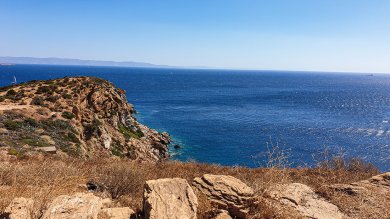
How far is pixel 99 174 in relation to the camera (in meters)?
10.0

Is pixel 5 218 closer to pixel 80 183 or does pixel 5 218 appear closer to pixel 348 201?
pixel 80 183

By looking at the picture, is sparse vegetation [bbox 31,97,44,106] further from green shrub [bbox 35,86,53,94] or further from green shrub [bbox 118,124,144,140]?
green shrub [bbox 118,124,144,140]

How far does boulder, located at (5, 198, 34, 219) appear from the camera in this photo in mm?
4570

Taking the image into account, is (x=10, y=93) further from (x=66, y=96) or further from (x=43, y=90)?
(x=66, y=96)

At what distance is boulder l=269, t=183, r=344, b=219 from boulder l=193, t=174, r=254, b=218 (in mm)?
1059

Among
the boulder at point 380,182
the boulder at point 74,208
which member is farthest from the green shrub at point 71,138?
the boulder at point 380,182

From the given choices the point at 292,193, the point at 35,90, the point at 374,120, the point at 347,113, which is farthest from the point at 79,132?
the point at 347,113

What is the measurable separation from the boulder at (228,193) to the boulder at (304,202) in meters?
1.06

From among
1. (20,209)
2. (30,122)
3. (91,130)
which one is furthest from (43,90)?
(20,209)

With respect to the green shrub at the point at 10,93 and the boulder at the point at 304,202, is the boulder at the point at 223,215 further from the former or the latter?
the green shrub at the point at 10,93

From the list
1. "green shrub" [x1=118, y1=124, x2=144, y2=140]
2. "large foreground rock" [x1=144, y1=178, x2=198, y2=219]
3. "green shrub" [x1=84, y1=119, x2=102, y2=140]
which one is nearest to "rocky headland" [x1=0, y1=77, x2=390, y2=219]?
"large foreground rock" [x1=144, y1=178, x2=198, y2=219]

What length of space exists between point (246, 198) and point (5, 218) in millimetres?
4461

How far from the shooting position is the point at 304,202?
749cm

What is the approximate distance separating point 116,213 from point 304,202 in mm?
4821
